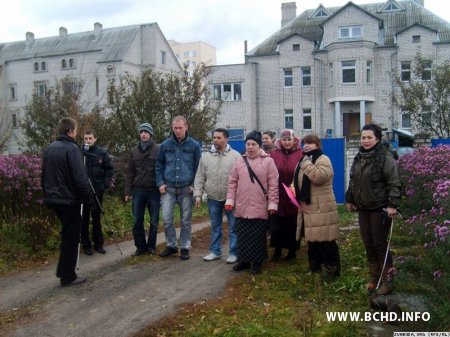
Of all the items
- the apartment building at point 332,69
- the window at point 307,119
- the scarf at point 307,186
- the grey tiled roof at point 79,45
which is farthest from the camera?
the grey tiled roof at point 79,45

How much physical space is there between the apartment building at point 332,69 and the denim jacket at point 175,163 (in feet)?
87.0

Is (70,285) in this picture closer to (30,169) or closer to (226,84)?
(30,169)

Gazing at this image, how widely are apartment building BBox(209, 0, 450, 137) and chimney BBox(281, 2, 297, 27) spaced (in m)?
1.84

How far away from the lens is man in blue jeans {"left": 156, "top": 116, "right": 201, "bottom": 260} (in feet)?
22.7

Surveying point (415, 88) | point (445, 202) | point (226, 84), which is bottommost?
point (445, 202)

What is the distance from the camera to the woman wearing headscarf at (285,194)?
649cm

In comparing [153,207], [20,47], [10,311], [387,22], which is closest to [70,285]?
[10,311]

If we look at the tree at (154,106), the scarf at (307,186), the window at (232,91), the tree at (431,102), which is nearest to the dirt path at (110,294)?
the scarf at (307,186)

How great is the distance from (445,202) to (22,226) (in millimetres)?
5989

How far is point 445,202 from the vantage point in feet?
14.5

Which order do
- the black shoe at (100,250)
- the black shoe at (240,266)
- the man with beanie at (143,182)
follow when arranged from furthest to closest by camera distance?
the black shoe at (100,250)
the man with beanie at (143,182)
the black shoe at (240,266)

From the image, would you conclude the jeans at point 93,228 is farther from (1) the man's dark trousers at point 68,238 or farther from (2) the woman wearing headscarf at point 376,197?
(2) the woman wearing headscarf at point 376,197

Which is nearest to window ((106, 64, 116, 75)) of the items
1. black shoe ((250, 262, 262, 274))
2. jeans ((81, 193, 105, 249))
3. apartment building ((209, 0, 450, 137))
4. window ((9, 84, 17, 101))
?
apartment building ((209, 0, 450, 137))

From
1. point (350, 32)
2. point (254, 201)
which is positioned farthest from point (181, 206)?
point (350, 32)
